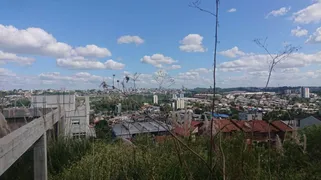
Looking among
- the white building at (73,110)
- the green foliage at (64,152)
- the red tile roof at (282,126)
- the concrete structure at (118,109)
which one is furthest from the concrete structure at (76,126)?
the red tile roof at (282,126)

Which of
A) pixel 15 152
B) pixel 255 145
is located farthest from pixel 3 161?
pixel 255 145

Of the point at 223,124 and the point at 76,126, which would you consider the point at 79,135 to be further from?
the point at 223,124

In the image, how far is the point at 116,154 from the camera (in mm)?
4039

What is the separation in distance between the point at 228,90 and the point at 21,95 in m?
5.91

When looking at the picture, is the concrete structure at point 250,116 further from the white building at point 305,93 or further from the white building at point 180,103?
the white building at point 305,93

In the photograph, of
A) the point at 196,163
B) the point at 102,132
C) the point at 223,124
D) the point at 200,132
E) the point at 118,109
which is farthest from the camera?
the point at 102,132

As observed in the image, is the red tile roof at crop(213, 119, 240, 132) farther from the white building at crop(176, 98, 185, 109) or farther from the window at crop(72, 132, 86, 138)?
the window at crop(72, 132, 86, 138)

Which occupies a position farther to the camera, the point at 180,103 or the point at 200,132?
the point at 200,132

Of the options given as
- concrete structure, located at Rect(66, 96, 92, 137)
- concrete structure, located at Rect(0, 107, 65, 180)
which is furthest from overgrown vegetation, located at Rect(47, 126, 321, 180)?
concrete structure, located at Rect(66, 96, 92, 137)

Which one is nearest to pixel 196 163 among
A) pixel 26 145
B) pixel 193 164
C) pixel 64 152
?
pixel 193 164

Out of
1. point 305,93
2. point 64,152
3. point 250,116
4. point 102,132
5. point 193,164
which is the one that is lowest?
point 64,152

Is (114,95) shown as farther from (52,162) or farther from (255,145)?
(52,162)

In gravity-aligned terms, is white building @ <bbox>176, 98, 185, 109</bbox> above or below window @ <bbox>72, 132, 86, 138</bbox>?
above

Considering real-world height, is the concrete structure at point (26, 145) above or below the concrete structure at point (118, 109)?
below
